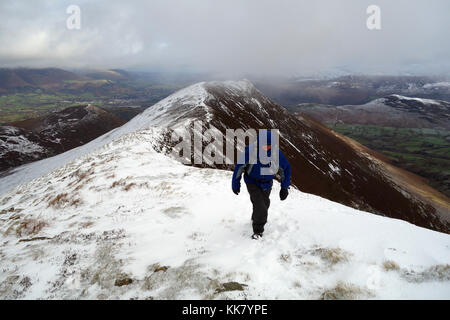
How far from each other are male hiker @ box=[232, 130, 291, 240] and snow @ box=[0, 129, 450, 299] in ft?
2.95

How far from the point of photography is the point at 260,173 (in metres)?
7.86

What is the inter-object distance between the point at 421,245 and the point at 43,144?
156159 mm

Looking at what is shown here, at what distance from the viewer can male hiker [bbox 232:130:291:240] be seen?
7.79 m

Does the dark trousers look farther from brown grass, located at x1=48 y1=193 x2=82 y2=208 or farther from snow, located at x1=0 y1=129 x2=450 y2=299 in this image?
brown grass, located at x1=48 y1=193 x2=82 y2=208

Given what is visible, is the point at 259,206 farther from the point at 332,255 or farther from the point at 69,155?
the point at 69,155

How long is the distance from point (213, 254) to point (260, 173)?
3.05m

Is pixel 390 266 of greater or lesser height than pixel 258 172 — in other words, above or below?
below

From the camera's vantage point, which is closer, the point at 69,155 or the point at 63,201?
the point at 63,201

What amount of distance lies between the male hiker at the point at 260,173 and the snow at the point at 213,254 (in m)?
0.90

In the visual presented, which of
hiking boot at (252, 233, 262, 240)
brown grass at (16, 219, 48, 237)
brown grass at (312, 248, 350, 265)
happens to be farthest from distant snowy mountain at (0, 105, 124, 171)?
brown grass at (312, 248, 350, 265)

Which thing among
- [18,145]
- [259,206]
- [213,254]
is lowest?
[18,145]

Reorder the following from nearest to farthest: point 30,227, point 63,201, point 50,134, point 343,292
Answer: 1. point 343,292
2. point 30,227
3. point 63,201
4. point 50,134

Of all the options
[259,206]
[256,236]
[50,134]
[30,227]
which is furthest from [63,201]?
[50,134]

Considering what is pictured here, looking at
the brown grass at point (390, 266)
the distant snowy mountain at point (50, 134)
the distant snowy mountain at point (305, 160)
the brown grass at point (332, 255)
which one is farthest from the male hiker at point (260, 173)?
the distant snowy mountain at point (50, 134)
